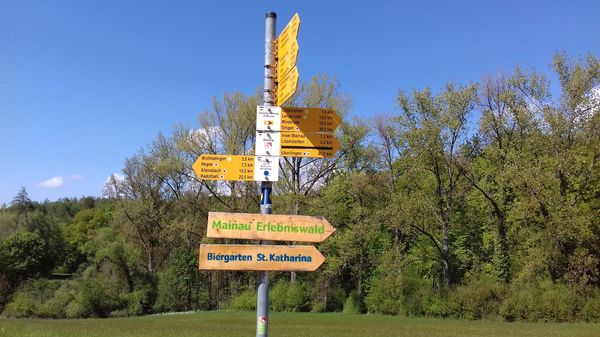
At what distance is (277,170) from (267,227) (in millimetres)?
673

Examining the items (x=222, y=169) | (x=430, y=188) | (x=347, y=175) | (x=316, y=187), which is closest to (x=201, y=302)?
(x=316, y=187)

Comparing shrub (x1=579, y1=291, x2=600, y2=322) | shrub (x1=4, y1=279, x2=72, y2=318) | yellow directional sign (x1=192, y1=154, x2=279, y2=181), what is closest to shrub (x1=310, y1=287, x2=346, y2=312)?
shrub (x1=579, y1=291, x2=600, y2=322)

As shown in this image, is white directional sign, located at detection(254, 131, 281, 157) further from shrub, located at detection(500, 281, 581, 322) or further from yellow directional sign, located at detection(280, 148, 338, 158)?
shrub, located at detection(500, 281, 581, 322)

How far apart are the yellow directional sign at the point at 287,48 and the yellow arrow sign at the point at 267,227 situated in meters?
1.57

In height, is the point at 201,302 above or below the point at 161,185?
below

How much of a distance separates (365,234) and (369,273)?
20.0ft

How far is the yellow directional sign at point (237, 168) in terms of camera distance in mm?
5828

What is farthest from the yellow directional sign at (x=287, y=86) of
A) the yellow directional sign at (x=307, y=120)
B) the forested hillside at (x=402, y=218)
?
the forested hillside at (x=402, y=218)

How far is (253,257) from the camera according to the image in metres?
5.57

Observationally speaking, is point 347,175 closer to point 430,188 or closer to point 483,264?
point 430,188

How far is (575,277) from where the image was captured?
98.9 feet

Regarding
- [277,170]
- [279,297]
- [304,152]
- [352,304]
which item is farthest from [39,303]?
[304,152]

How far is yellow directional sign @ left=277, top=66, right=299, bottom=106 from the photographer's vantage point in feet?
18.3

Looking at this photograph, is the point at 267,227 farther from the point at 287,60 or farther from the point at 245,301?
the point at 245,301
